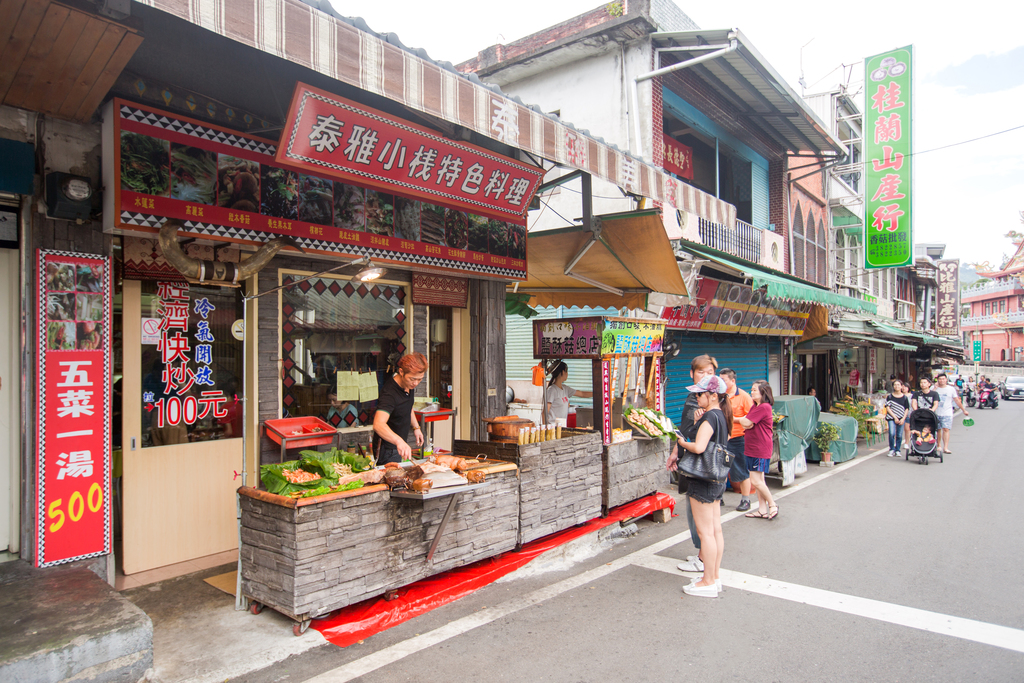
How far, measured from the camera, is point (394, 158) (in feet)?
17.1

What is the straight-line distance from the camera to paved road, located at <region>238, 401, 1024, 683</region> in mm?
3723

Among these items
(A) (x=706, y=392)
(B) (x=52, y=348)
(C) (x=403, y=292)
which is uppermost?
(C) (x=403, y=292)

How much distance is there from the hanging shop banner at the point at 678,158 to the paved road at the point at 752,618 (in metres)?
7.96

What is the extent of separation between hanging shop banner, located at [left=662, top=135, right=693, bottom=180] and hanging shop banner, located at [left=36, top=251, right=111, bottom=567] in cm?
1051

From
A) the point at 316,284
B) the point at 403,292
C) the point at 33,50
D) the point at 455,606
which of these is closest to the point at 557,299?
the point at 403,292

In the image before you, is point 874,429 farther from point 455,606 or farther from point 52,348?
point 52,348

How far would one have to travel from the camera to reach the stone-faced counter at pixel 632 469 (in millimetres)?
6547

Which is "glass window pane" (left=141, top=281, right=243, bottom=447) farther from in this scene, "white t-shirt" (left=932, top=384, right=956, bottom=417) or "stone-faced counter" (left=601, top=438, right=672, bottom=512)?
"white t-shirt" (left=932, top=384, right=956, bottom=417)

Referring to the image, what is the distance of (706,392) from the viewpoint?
5.14 meters

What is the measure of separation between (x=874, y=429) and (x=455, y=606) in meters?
13.9

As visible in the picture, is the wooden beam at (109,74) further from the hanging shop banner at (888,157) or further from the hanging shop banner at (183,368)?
the hanging shop banner at (888,157)

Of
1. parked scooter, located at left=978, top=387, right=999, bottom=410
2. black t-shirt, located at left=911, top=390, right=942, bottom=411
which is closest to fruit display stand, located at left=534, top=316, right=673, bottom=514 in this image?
black t-shirt, located at left=911, top=390, right=942, bottom=411

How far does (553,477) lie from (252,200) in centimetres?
380

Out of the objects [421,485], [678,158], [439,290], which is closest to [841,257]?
[678,158]
